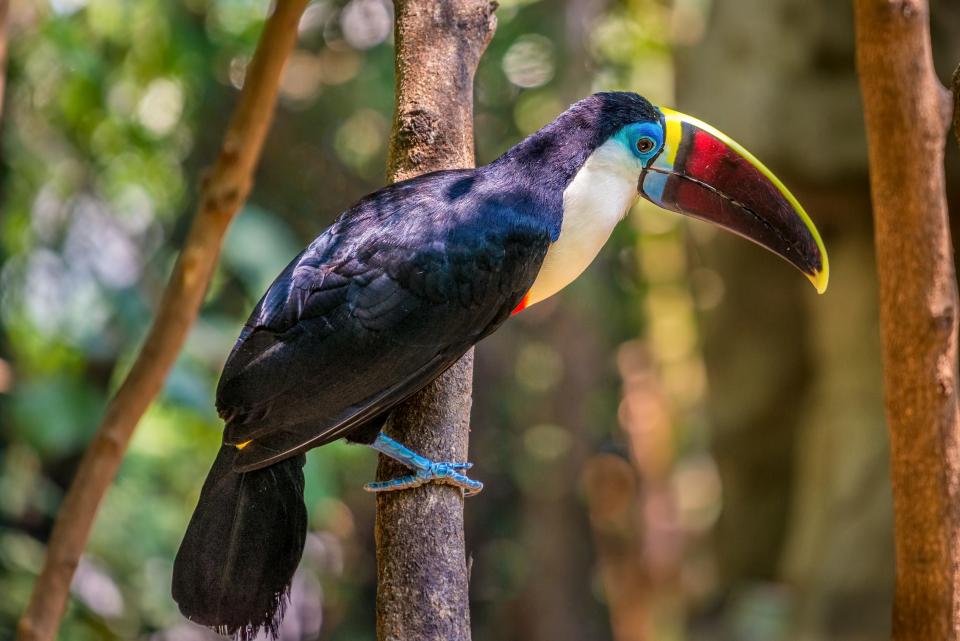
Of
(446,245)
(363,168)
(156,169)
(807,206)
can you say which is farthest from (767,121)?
(446,245)

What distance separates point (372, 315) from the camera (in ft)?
7.89

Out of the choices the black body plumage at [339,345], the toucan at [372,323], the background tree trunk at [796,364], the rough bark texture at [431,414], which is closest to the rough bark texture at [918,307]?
the toucan at [372,323]

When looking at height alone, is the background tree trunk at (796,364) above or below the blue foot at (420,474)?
above

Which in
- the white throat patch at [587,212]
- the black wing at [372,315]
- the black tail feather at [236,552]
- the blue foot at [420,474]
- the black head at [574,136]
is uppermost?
the black head at [574,136]

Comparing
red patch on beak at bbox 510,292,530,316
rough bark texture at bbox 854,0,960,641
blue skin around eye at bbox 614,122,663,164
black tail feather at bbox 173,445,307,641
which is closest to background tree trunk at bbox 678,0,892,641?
rough bark texture at bbox 854,0,960,641

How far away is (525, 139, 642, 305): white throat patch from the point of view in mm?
2613

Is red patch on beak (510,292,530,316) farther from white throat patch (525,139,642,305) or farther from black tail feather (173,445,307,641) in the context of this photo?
black tail feather (173,445,307,641)

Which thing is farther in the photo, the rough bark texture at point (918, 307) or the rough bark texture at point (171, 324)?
the rough bark texture at point (171, 324)

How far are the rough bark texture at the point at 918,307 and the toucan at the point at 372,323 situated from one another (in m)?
0.57

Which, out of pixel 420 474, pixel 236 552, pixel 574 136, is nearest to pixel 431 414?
pixel 420 474

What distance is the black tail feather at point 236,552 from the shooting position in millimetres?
2439

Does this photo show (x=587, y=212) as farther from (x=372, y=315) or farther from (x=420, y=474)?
(x=420, y=474)

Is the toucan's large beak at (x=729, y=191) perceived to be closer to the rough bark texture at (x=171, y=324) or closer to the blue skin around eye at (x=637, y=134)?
the blue skin around eye at (x=637, y=134)

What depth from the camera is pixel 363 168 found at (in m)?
7.53
